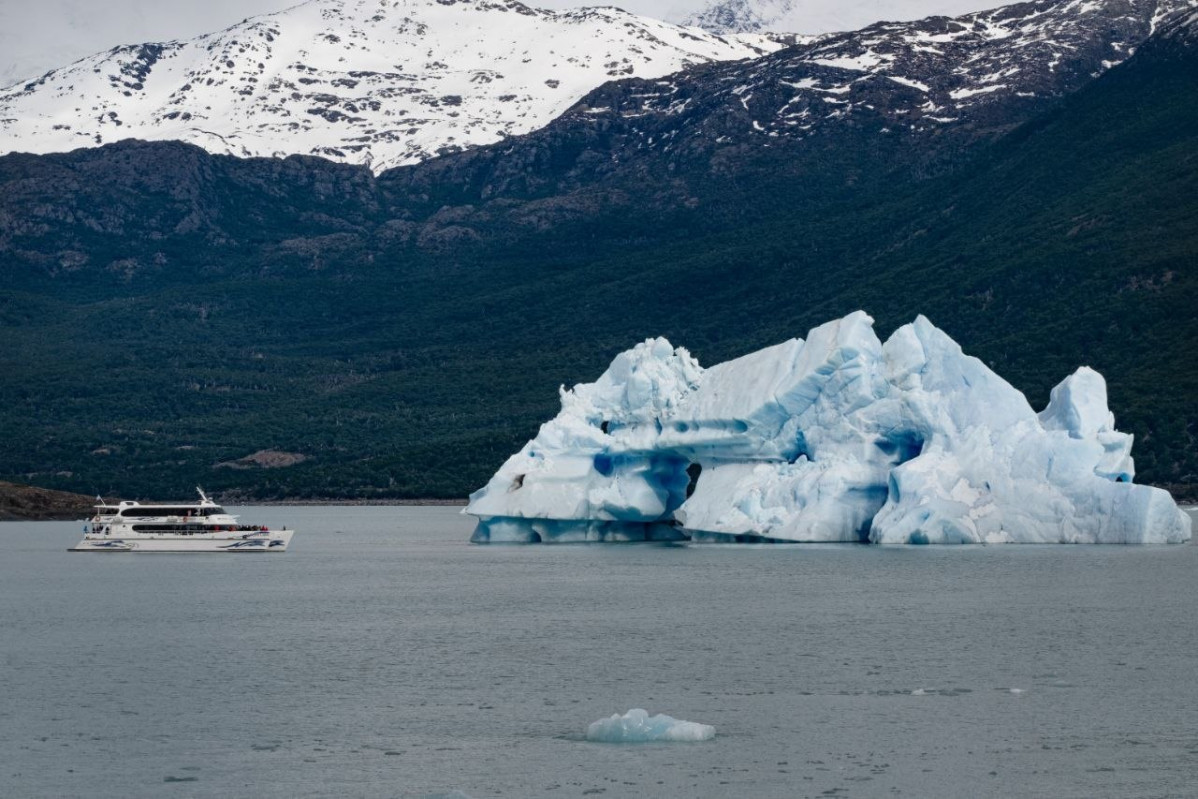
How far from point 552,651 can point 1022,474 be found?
25579mm

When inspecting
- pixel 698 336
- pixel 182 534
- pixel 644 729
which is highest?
pixel 698 336

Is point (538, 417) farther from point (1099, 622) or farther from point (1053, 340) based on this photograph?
point (1099, 622)

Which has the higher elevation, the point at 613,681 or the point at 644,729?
the point at 644,729

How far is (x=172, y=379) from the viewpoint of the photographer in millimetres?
176375

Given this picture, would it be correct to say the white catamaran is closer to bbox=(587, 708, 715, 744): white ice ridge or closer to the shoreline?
bbox=(587, 708, 715, 744): white ice ridge

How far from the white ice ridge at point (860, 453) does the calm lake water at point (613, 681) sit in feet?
6.40

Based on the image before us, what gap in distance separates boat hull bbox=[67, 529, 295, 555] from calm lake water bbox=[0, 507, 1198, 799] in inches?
633

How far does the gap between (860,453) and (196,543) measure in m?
34.7

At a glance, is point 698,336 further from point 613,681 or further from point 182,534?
point 613,681

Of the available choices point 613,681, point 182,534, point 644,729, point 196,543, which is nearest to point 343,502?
point 196,543

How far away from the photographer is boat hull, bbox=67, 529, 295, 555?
8519 cm

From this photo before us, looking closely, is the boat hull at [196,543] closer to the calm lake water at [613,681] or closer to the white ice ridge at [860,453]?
the calm lake water at [613,681]

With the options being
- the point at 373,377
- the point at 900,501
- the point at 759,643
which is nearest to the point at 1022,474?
the point at 900,501

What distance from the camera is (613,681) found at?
38.9 meters
